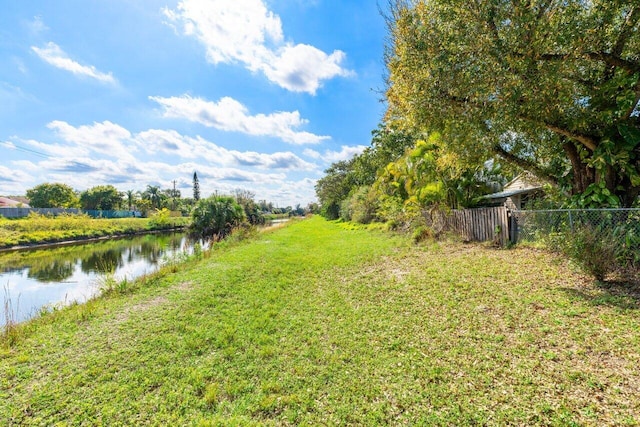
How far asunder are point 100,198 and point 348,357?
6373 cm

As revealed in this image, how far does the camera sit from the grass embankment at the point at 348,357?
2.41 m

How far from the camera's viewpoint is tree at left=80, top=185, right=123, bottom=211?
163 ft

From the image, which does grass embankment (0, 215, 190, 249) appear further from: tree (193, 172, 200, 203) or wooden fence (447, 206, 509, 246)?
tree (193, 172, 200, 203)

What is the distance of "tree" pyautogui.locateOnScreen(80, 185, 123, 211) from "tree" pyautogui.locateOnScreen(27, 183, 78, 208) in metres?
3.66

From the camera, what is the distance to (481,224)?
8.67m

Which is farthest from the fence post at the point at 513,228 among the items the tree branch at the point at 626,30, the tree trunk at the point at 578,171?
the tree branch at the point at 626,30

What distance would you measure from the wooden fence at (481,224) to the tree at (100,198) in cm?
6195

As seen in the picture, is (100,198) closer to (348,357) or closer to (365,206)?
(365,206)

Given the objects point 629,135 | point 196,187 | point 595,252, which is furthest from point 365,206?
point 196,187

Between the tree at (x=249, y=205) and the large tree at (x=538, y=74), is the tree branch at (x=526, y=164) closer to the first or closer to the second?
Result: the large tree at (x=538, y=74)

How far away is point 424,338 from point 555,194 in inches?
254

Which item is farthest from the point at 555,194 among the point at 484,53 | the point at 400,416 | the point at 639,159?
the point at 400,416

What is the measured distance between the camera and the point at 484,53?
192 inches

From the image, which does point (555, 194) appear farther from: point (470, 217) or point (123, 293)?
point (123, 293)
